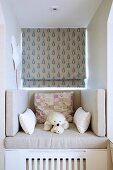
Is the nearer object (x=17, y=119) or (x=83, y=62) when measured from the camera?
(x=17, y=119)

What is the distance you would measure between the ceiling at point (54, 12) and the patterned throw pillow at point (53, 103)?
1163 mm

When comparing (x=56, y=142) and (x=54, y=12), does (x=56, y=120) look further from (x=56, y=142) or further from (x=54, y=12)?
(x=54, y=12)

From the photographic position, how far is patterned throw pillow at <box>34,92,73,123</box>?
11.6 ft

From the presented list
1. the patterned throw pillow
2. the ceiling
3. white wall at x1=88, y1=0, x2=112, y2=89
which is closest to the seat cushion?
white wall at x1=88, y1=0, x2=112, y2=89

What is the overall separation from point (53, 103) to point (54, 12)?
4.47 ft

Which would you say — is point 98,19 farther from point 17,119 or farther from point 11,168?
point 11,168

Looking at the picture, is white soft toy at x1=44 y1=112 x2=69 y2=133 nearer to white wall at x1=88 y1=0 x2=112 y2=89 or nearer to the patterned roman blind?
white wall at x1=88 y1=0 x2=112 y2=89

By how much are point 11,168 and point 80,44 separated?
2.42 metres

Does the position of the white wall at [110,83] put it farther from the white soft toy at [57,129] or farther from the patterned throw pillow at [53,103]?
the patterned throw pillow at [53,103]

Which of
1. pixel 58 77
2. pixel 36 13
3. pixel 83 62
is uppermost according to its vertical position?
pixel 36 13

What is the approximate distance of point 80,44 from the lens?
4.02 metres

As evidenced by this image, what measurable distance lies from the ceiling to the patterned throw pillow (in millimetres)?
1163

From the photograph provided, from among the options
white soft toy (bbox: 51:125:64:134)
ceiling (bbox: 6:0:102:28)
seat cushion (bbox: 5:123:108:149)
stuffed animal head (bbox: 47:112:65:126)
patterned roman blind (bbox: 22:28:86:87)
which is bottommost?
seat cushion (bbox: 5:123:108:149)

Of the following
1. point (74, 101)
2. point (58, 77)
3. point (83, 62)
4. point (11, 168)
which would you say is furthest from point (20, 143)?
point (83, 62)
